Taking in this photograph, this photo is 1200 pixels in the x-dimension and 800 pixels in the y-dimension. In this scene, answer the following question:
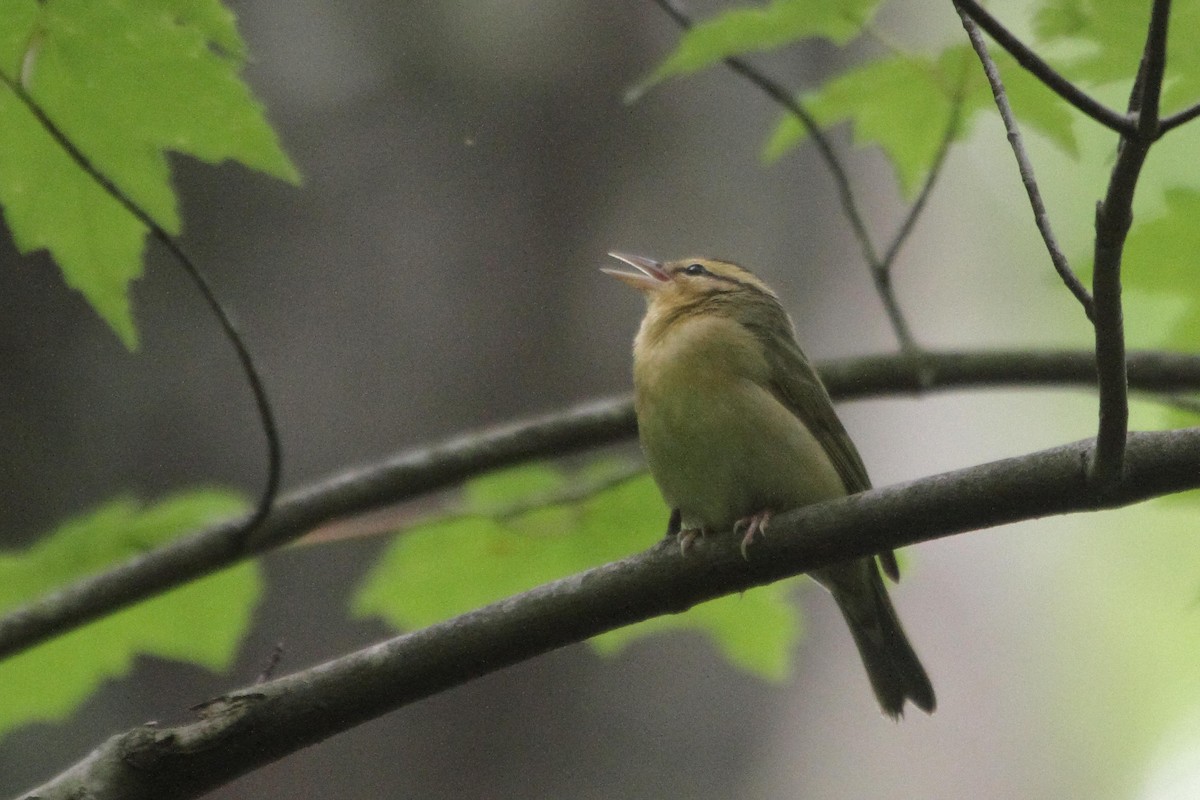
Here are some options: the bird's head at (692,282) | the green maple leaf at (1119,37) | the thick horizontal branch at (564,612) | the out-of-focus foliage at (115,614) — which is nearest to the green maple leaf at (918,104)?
the green maple leaf at (1119,37)

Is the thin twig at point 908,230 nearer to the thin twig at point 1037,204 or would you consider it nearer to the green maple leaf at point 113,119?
the thin twig at point 1037,204

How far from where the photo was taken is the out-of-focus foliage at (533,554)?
3951 mm

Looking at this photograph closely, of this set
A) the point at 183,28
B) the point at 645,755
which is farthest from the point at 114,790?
the point at 645,755

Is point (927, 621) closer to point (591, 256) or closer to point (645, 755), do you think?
point (645, 755)

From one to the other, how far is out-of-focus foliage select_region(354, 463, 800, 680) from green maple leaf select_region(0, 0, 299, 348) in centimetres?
129

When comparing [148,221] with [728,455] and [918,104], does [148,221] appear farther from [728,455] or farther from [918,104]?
[918,104]

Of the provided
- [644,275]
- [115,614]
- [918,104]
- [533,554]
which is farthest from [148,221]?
[644,275]

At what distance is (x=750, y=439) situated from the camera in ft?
12.3

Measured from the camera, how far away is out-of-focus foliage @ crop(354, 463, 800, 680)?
3951mm

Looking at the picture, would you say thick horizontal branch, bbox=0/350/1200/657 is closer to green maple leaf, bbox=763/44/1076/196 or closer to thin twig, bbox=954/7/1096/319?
green maple leaf, bbox=763/44/1076/196

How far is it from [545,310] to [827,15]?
11.4ft

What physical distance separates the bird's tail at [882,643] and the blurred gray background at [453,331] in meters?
2.34

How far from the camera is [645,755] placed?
21.5ft

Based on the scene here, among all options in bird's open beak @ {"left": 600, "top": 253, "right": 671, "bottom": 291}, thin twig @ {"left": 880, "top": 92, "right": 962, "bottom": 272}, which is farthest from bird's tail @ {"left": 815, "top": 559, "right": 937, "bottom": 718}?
bird's open beak @ {"left": 600, "top": 253, "right": 671, "bottom": 291}
